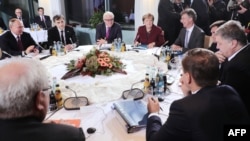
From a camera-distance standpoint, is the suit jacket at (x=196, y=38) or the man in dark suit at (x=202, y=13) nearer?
the suit jacket at (x=196, y=38)

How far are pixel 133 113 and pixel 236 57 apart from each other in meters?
0.93

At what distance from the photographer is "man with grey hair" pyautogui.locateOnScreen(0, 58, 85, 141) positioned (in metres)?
0.98

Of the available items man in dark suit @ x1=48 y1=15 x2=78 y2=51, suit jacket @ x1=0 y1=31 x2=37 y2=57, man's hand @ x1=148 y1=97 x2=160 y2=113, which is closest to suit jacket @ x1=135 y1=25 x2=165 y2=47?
man in dark suit @ x1=48 y1=15 x2=78 y2=51

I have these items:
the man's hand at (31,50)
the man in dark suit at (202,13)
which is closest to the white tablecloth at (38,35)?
the man's hand at (31,50)

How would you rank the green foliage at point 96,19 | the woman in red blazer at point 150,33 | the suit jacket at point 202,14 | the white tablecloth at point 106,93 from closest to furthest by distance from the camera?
the white tablecloth at point 106,93 < the woman in red blazer at point 150,33 < the suit jacket at point 202,14 < the green foliage at point 96,19

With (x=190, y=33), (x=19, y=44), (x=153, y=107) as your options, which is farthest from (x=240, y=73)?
(x=19, y=44)

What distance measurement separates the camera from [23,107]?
3.32 ft

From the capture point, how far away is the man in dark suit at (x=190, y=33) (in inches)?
136

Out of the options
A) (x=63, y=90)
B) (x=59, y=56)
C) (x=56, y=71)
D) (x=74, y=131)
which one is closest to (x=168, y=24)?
(x=59, y=56)

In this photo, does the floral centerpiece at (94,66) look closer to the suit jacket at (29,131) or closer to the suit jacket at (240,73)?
the suit jacket at (240,73)

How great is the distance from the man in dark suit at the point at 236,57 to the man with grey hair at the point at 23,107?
1409 millimetres

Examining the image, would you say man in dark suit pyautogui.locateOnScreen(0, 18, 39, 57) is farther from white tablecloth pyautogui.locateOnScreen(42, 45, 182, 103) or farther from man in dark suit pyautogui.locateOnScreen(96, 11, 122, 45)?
man in dark suit pyautogui.locateOnScreen(96, 11, 122, 45)

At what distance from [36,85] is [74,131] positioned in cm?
25

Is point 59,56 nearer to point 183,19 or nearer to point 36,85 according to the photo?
point 183,19
